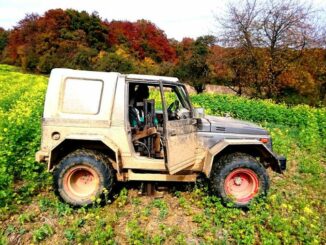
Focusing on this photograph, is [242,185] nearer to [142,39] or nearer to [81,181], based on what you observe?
[81,181]

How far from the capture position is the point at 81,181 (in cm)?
544

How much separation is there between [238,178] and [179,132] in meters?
1.36

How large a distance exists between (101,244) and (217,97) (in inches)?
636

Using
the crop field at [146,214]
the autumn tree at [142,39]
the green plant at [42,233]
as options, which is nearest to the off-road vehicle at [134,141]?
the crop field at [146,214]

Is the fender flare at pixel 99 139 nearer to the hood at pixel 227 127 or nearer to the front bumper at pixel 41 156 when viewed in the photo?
the front bumper at pixel 41 156

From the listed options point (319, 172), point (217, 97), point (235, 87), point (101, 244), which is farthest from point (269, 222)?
point (235, 87)

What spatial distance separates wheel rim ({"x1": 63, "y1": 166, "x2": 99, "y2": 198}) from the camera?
524 centimetres

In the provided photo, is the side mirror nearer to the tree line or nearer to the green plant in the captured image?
the green plant

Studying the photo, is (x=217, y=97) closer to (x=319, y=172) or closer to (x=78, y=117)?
(x=319, y=172)

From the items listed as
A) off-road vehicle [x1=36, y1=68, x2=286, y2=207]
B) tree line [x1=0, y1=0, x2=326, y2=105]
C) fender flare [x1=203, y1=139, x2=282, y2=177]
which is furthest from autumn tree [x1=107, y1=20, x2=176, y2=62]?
fender flare [x1=203, y1=139, x2=282, y2=177]

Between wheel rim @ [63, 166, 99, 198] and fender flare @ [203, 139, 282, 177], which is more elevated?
fender flare @ [203, 139, 282, 177]

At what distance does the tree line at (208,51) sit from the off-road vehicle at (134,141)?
760 inches

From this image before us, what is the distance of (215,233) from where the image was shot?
185 inches

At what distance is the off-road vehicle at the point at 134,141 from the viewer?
203 inches
